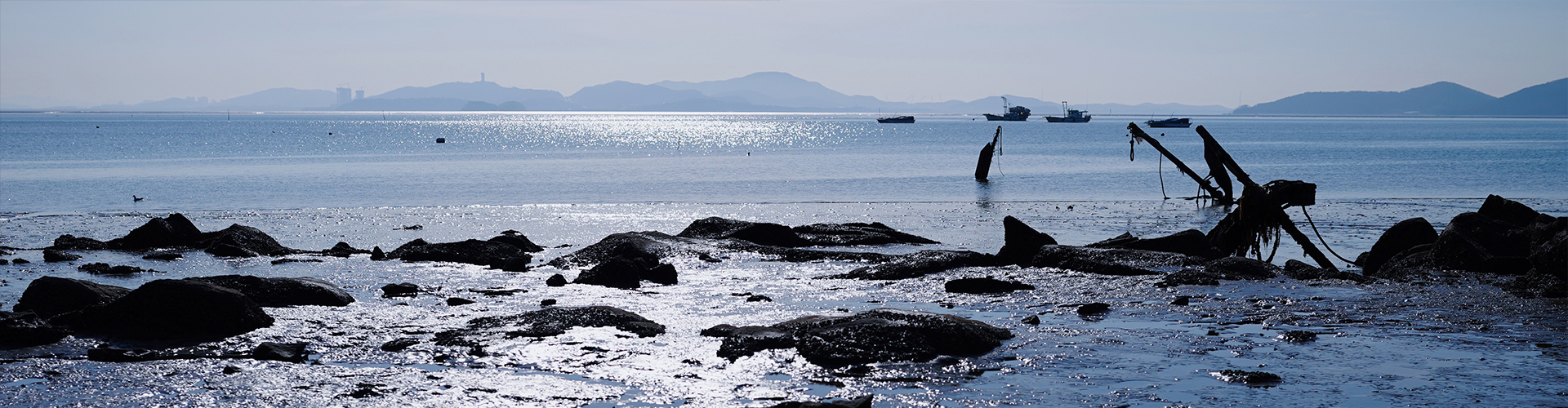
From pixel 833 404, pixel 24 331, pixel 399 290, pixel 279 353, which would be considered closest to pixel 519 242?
pixel 399 290

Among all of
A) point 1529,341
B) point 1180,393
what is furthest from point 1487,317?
point 1180,393

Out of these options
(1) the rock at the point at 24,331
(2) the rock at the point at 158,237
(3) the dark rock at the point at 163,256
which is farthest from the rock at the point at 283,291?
(2) the rock at the point at 158,237

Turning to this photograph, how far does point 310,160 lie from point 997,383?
3106 inches

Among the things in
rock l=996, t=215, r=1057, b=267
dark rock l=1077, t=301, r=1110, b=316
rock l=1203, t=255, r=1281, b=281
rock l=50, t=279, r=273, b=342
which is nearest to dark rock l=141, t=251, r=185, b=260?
rock l=50, t=279, r=273, b=342

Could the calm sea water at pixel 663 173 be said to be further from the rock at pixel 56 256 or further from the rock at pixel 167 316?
the rock at pixel 167 316

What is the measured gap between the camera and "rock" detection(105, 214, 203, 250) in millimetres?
24859

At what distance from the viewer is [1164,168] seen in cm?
7238

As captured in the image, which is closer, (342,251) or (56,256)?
(56,256)

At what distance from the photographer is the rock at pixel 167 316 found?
13672 mm

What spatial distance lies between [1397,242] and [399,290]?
62.0 feet

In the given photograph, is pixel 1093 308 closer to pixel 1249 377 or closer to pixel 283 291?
pixel 1249 377

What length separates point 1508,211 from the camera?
23734 mm

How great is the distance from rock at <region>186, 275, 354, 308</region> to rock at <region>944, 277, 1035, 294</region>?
960 cm

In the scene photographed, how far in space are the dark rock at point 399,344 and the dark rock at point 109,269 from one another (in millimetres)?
9827
